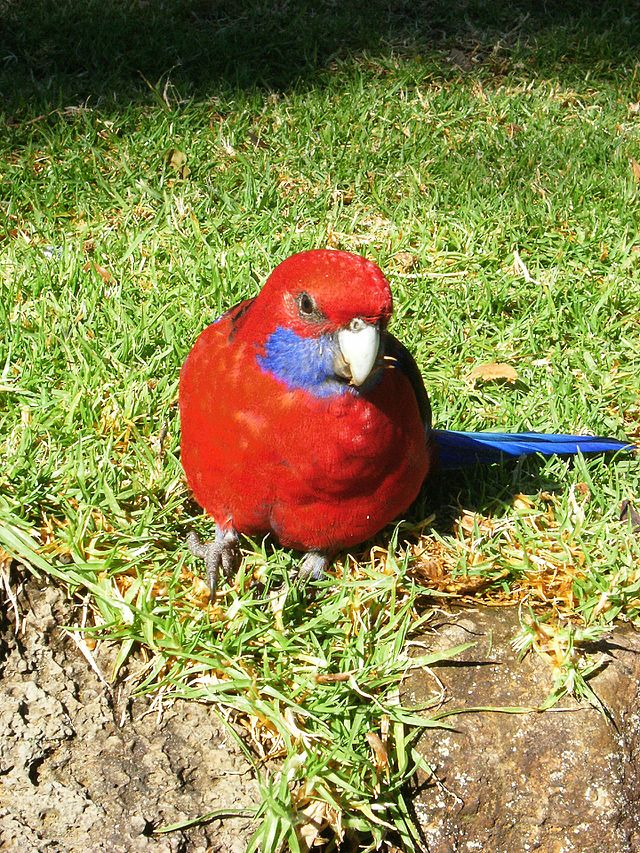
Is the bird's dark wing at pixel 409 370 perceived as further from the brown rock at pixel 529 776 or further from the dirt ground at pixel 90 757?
the dirt ground at pixel 90 757

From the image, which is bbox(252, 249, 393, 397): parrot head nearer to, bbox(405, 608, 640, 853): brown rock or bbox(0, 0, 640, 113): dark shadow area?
bbox(405, 608, 640, 853): brown rock

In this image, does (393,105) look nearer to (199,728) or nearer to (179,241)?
(179,241)

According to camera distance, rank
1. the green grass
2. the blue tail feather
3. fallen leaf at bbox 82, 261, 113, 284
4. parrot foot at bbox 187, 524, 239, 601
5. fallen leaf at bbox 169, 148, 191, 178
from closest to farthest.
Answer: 1. the green grass
2. parrot foot at bbox 187, 524, 239, 601
3. the blue tail feather
4. fallen leaf at bbox 82, 261, 113, 284
5. fallen leaf at bbox 169, 148, 191, 178

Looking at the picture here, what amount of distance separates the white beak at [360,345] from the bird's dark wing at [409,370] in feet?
0.92

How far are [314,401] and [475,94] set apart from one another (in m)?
3.05

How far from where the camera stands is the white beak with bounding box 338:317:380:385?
1.86 meters

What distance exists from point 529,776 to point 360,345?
3.42ft

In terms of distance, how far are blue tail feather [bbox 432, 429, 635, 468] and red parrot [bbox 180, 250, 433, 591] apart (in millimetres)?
283

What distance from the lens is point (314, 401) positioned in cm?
197

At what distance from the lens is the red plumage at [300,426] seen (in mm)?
1884

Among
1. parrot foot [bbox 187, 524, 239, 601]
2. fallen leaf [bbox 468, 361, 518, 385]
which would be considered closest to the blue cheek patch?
parrot foot [bbox 187, 524, 239, 601]

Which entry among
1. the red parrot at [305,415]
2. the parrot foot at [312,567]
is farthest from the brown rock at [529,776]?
the red parrot at [305,415]

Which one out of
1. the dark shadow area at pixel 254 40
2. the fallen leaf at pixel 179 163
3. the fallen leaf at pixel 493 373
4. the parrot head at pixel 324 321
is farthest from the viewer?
the dark shadow area at pixel 254 40

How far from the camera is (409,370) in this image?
2.33 m
